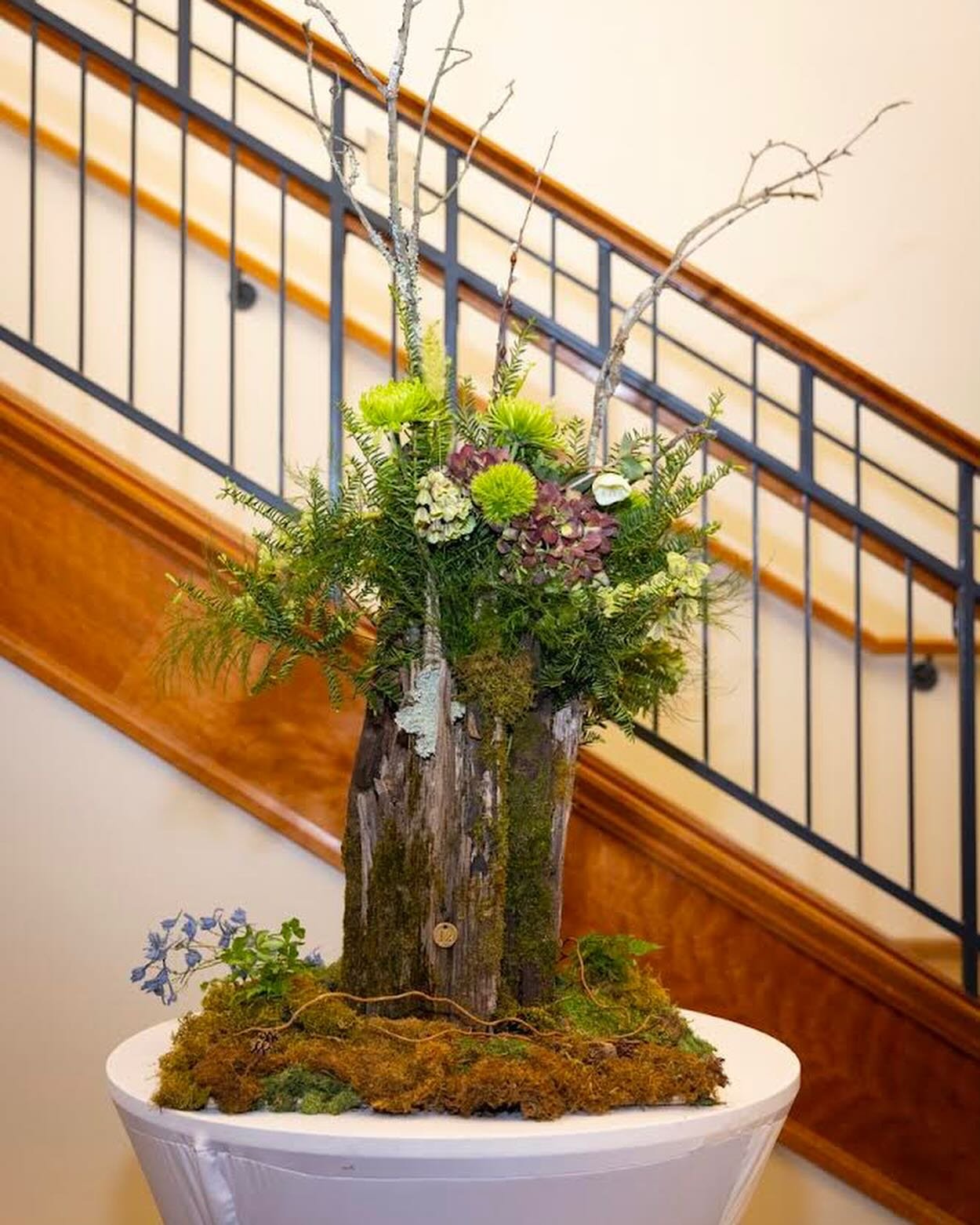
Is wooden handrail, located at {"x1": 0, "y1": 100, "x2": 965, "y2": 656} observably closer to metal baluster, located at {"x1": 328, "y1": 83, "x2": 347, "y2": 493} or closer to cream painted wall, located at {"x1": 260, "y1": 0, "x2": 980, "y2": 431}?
cream painted wall, located at {"x1": 260, "y1": 0, "x2": 980, "y2": 431}

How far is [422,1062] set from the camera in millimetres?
1432

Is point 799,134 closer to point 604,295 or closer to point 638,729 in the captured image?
point 604,295

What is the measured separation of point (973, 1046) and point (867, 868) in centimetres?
37

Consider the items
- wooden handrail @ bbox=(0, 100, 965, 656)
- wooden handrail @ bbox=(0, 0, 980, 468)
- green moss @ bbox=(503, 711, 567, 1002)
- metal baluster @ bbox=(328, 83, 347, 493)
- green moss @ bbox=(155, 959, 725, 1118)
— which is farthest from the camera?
wooden handrail @ bbox=(0, 100, 965, 656)

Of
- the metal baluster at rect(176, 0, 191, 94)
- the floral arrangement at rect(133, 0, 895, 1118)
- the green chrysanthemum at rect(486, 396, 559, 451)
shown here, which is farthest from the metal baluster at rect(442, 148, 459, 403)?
the green chrysanthemum at rect(486, 396, 559, 451)

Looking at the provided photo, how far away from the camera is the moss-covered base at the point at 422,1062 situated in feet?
4.60

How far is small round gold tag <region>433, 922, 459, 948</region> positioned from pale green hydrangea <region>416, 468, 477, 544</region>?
40cm

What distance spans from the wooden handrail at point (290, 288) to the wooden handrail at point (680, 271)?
0.78 meters

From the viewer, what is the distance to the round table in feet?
4.25

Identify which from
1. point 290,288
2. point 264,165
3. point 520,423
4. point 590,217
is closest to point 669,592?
point 520,423

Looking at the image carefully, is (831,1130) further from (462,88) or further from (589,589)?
(462,88)

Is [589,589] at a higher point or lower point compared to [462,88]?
lower

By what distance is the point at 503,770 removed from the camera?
160 cm

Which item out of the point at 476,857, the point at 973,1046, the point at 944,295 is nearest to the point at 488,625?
the point at 476,857
